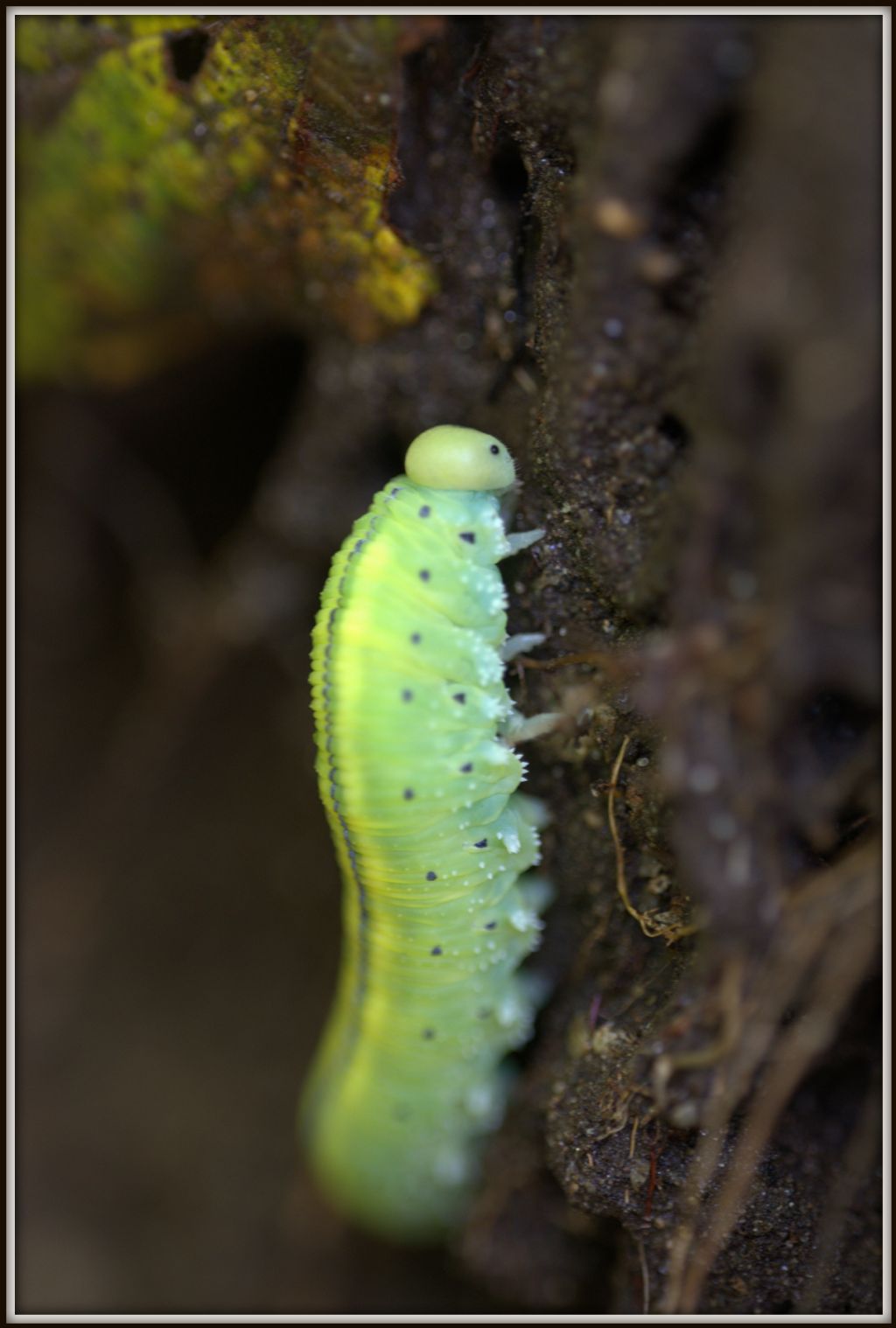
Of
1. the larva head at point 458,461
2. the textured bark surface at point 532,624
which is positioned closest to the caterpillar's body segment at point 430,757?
the larva head at point 458,461

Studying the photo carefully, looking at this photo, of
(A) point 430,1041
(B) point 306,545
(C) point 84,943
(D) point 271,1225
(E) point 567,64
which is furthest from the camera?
(C) point 84,943

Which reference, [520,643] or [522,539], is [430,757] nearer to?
[520,643]

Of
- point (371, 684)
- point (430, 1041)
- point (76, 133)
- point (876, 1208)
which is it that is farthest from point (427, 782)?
A: point (76, 133)

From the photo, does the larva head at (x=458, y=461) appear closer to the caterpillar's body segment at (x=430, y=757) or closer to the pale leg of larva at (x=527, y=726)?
the caterpillar's body segment at (x=430, y=757)

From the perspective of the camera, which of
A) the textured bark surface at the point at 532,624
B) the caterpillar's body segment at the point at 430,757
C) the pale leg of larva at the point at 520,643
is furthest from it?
the pale leg of larva at the point at 520,643

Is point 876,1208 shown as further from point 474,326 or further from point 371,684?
point 474,326

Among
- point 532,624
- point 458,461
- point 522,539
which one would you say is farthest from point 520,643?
point 458,461

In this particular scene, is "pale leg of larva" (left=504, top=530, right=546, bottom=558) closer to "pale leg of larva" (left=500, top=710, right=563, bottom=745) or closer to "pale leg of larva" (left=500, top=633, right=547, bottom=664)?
"pale leg of larva" (left=500, top=633, right=547, bottom=664)
